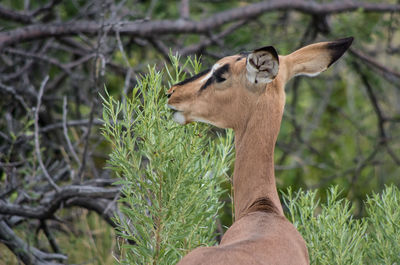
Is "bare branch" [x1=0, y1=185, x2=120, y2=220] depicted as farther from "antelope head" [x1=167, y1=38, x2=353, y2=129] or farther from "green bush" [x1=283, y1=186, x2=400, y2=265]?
"green bush" [x1=283, y1=186, x2=400, y2=265]

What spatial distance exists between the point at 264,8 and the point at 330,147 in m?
3.51

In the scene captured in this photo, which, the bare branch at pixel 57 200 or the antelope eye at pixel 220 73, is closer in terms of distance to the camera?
the antelope eye at pixel 220 73

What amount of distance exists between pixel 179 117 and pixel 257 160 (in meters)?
0.42

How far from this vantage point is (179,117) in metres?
2.90

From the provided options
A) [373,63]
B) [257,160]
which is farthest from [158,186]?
[373,63]

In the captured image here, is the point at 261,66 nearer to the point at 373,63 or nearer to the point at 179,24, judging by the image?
the point at 179,24

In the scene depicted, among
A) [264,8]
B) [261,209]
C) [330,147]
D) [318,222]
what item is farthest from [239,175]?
[330,147]

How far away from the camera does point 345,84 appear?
9.88 m

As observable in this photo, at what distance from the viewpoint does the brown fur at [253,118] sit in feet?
8.77

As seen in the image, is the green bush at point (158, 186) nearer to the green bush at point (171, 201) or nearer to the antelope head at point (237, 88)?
the green bush at point (171, 201)

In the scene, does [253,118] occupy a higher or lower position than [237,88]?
lower

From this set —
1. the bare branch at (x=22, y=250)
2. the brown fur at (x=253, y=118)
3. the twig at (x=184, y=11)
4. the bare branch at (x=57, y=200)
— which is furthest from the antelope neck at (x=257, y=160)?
the twig at (x=184, y=11)

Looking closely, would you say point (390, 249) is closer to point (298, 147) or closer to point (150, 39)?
point (150, 39)

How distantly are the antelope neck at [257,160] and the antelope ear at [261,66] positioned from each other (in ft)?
0.41
